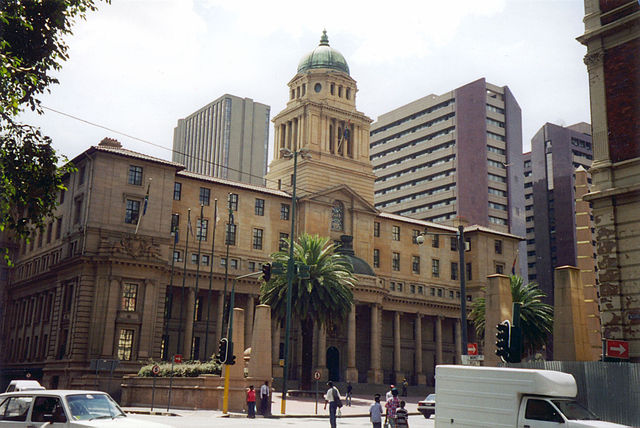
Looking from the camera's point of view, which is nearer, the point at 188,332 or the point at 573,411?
the point at 573,411

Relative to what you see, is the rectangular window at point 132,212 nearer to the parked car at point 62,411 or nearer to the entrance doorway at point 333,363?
the entrance doorway at point 333,363

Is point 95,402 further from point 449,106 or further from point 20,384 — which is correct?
point 449,106

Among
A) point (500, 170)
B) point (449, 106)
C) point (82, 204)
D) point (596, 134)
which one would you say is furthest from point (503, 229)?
point (596, 134)

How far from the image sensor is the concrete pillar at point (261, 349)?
39.0 metres

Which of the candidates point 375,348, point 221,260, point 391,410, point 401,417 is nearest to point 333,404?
point 391,410

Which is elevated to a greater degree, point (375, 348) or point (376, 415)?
point (375, 348)

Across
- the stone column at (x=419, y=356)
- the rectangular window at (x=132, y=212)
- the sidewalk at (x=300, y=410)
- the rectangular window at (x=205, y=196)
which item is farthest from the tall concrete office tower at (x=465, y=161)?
the rectangular window at (x=132, y=212)

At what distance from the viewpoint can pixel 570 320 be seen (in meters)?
25.0

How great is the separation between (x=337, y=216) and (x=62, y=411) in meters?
62.9

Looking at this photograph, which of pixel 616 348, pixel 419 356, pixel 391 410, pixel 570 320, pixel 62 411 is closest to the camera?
pixel 62 411

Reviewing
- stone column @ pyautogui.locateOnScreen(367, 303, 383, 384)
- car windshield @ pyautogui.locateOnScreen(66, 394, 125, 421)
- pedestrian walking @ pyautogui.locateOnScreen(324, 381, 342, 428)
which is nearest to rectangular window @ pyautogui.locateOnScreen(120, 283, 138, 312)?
stone column @ pyautogui.locateOnScreen(367, 303, 383, 384)

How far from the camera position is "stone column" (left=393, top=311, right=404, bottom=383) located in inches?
2936

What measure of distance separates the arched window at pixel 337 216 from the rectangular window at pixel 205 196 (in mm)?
15458

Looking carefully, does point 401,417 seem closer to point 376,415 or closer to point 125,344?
point 376,415
